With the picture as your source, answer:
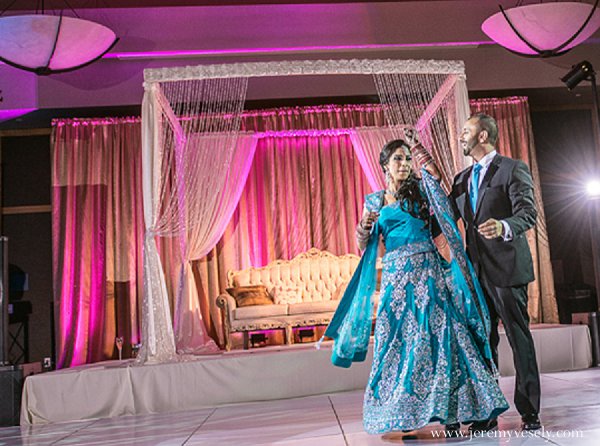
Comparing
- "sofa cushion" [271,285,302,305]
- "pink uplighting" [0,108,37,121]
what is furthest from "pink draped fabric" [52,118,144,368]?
"sofa cushion" [271,285,302,305]

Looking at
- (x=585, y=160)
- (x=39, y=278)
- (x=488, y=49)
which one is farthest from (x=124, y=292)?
(x=585, y=160)

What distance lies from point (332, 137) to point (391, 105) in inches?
93.5

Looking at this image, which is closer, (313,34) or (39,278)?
(313,34)

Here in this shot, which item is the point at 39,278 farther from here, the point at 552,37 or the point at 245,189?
the point at 552,37

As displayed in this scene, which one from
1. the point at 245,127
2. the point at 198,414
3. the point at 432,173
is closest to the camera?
the point at 432,173

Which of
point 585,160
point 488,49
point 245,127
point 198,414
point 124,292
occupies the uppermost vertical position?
point 488,49

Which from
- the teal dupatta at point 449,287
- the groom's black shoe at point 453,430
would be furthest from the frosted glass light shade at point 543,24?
the groom's black shoe at point 453,430

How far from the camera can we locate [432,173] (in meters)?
3.37

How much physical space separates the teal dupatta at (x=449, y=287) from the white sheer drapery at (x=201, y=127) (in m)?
2.76

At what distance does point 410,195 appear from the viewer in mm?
3434

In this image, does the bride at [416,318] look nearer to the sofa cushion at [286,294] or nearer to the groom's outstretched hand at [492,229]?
the groom's outstretched hand at [492,229]

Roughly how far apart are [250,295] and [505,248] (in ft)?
16.4

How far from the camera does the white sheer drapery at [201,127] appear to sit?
6.09 meters

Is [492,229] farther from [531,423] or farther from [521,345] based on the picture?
[531,423]
